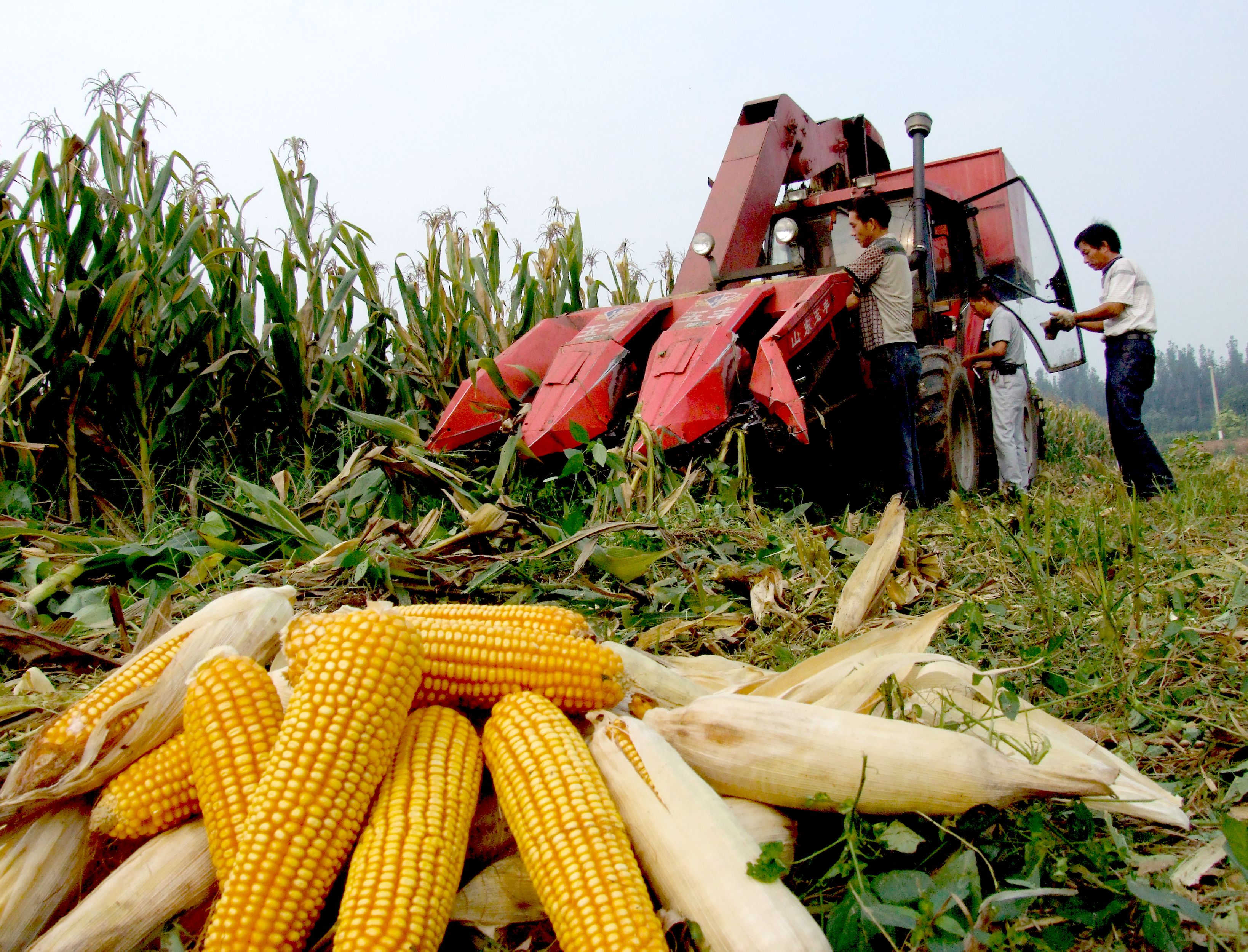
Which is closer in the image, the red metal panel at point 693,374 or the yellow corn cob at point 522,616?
the yellow corn cob at point 522,616

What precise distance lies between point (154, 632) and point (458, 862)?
1.37 metres

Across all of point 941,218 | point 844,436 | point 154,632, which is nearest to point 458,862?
point 154,632

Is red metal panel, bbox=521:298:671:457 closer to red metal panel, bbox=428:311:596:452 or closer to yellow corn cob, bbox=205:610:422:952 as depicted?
red metal panel, bbox=428:311:596:452

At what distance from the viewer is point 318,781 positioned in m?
1.19

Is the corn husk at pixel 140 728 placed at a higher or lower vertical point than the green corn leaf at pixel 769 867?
higher

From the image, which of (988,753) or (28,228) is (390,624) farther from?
(28,228)

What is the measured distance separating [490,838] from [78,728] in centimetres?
75

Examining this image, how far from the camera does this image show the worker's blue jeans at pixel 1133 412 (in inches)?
213

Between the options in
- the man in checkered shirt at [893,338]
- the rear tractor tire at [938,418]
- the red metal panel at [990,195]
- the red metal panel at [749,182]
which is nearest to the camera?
the man in checkered shirt at [893,338]

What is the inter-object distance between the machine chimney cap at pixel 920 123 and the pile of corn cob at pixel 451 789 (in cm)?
493

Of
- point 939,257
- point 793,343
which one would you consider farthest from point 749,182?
point 793,343

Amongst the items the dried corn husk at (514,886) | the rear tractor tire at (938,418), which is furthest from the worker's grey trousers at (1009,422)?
the dried corn husk at (514,886)

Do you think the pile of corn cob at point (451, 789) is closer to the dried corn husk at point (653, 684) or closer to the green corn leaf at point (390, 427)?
the dried corn husk at point (653, 684)

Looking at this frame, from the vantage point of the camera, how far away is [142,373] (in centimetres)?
434
